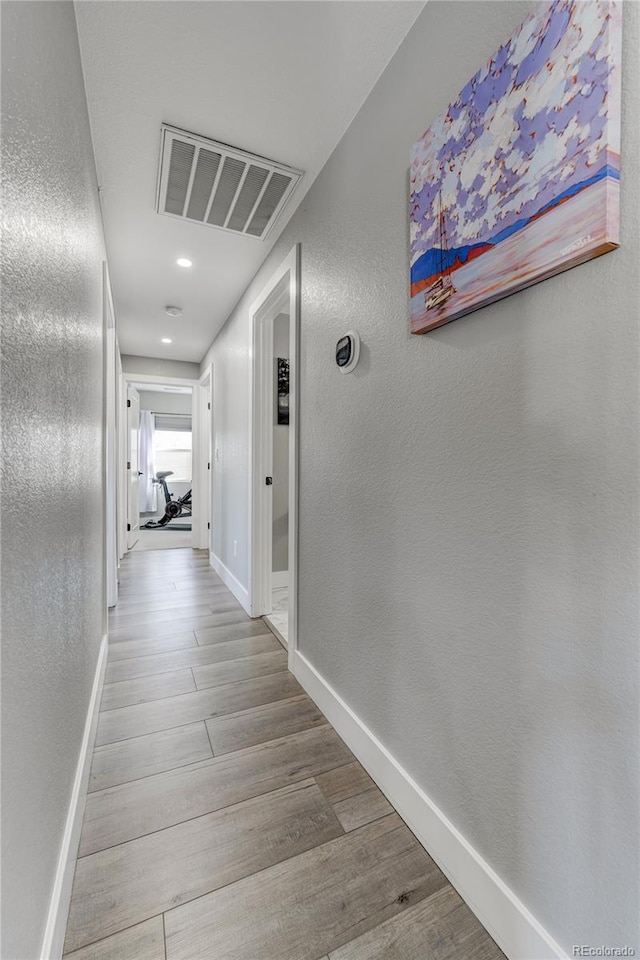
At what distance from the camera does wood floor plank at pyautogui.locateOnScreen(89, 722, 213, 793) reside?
1381 millimetres

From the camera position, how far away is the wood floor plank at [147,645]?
223cm

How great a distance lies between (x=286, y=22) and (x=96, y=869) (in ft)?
8.41

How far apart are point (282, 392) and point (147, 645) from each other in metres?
2.28

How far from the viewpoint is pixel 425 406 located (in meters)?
1.14

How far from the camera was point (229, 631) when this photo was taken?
100 inches

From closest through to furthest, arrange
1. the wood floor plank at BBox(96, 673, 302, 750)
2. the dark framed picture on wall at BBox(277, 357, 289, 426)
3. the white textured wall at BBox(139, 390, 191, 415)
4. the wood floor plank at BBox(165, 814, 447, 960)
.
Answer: the wood floor plank at BBox(165, 814, 447, 960), the wood floor plank at BBox(96, 673, 302, 750), the dark framed picture on wall at BBox(277, 357, 289, 426), the white textured wall at BBox(139, 390, 191, 415)

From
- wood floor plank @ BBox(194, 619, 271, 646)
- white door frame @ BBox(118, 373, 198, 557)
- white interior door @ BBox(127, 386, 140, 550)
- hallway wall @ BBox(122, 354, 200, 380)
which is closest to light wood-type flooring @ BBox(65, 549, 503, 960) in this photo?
wood floor plank @ BBox(194, 619, 271, 646)

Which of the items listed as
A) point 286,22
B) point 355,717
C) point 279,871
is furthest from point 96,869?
point 286,22

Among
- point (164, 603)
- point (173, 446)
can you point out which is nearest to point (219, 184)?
point (164, 603)

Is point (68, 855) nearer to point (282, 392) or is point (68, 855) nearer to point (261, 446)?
point (261, 446)

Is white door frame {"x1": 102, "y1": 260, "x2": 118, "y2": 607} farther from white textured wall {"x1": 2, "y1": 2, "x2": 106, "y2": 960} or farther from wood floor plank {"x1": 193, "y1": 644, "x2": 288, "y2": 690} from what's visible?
white textured wall {"x1": 2, "y1": 2, "x2": 106, "y2": 960}

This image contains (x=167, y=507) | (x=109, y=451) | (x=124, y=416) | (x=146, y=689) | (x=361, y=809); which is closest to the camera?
(x=361, y=809)

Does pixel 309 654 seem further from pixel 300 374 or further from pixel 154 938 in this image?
pixel 300 374

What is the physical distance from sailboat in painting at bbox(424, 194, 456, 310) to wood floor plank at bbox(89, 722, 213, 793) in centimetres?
178
